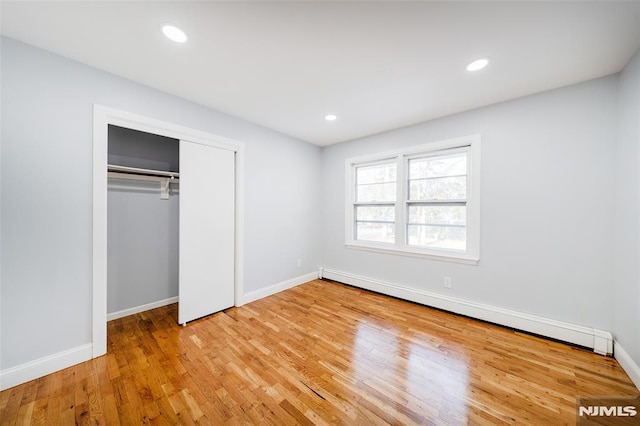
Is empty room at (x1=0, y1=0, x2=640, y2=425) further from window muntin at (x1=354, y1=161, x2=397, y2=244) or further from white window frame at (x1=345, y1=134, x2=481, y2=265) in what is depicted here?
window muntin at (x1=354, y1=161, x2=397, y2=244)

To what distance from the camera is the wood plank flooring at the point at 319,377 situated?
1455 mm

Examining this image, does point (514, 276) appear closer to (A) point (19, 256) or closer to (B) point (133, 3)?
(B) point (133, 3)

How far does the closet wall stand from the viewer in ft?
9.02

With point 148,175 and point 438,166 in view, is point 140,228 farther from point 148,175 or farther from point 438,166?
point 438,166

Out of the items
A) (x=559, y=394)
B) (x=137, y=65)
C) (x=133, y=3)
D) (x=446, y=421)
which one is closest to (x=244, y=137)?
(x=137, y=65)

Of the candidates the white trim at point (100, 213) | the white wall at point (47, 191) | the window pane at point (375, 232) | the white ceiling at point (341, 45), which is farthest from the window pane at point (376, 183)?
the white trim at point (100, 213)

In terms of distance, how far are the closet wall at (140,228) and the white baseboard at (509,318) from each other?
9.78 ft

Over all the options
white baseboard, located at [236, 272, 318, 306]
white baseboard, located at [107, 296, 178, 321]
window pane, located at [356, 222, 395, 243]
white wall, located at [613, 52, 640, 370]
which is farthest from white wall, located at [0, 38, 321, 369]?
white wall, located at [613, 52, 640, 370]

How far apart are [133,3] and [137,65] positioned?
0.74 metres

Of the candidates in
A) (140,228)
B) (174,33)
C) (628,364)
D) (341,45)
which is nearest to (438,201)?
(628,364)

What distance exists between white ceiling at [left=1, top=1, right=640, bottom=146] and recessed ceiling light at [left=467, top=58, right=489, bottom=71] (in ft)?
0.23

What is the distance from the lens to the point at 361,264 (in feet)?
12.6

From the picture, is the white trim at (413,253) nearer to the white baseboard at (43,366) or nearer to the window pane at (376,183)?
the window pane at (376,183)

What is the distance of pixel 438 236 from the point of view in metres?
3.11
